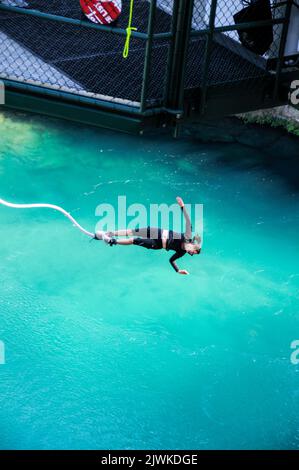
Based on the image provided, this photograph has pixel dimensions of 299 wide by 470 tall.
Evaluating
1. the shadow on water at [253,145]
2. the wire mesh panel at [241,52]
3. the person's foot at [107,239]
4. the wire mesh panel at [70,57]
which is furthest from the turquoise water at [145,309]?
the wire mesh panel at [241,52]

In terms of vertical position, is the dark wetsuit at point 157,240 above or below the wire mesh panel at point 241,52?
below

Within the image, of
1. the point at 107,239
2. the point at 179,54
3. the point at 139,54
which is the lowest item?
the point at 107,239

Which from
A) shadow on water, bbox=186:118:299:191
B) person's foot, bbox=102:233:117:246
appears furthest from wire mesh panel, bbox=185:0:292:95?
shadow on water, bbox=186:118:299:191

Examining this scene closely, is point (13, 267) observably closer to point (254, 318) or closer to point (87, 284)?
point (87, 284)

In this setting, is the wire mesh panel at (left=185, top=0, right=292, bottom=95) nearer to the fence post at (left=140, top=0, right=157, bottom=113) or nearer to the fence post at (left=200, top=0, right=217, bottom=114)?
the fence post at (left=200, top=0, right=217, bottom=114)

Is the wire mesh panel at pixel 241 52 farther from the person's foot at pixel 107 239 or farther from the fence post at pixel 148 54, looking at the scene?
the person's foot at pixel 107 239

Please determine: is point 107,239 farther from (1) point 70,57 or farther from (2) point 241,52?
(2) point 241,52

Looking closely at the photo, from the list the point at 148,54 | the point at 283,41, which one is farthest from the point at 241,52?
the point at 148,54
